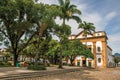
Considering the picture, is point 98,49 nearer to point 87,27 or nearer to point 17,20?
point 87,27

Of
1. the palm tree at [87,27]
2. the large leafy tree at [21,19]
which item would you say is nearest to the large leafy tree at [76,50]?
the palm tree at [87,27]

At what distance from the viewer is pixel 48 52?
52656 millimetres

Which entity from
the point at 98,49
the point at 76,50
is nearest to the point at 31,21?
the point at 76,50

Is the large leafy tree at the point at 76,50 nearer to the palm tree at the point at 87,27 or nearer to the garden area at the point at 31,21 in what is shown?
the palm tree at the point at 87,27

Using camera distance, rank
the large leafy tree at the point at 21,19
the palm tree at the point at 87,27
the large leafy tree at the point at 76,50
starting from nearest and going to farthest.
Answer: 1. the large leafy tree at the point at 21,19
2. the large leafy tree at the point at 76,50
3. the palm tree at the point at 87,27

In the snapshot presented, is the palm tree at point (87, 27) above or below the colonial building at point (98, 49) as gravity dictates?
above

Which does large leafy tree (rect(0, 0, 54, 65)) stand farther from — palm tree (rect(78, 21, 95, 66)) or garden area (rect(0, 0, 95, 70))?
palm tree (rect(78, 21, 95, 66))

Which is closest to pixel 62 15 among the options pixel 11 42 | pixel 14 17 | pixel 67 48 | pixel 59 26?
pixel 59 26

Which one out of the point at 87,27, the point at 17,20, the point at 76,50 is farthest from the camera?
the point at 87,27

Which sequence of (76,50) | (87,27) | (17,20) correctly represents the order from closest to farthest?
(17,20)
(76,50)
(87,27)

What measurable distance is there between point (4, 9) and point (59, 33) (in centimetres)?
1076

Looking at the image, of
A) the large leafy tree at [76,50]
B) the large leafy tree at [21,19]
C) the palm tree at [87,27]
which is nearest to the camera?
the large leafy tree at [21,19]

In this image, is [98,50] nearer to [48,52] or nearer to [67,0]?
[48,52]

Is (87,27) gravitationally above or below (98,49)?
above
